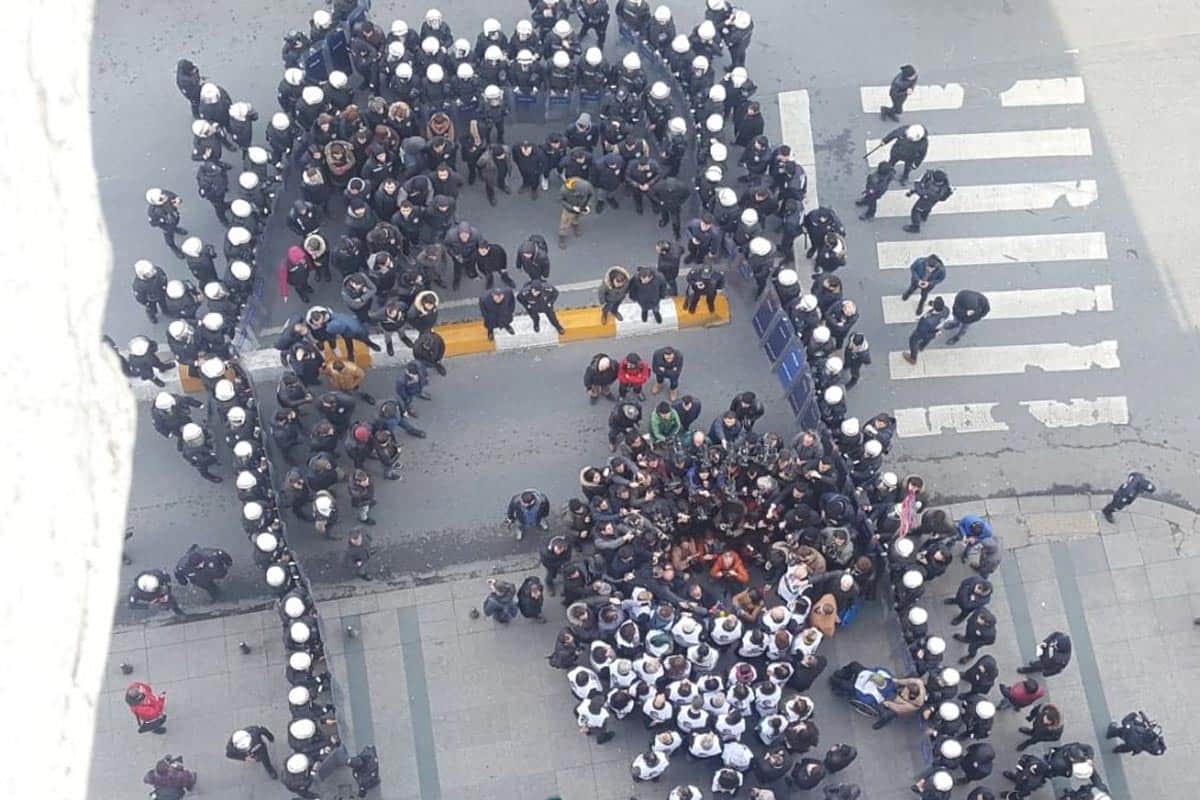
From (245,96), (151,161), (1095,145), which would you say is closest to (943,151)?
(1095,145)

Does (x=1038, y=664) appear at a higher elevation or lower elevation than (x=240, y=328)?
lower

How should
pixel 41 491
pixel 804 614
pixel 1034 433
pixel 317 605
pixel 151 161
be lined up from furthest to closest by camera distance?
pixel 151 161, pixel 1034 433, pixel 317 605, pixel 804 614, pixel 41 491

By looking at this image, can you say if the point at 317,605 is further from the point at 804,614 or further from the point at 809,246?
the point at 809,246

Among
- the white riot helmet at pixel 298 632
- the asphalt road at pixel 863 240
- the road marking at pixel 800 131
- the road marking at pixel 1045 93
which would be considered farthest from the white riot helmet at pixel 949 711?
the road marking at pixel 1045 93

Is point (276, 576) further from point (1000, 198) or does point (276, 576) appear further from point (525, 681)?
point (1000, 198)

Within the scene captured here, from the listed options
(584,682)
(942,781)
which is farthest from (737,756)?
(942,781)

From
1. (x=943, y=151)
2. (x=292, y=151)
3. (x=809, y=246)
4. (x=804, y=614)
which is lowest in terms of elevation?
(x=804, y=614)

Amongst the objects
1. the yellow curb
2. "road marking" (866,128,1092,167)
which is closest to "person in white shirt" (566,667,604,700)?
the yellow curb

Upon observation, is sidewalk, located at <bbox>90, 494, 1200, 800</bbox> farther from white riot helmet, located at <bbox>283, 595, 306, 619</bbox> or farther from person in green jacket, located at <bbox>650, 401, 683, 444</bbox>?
person in green jacket, located at <bbox>650, 401, 683, 444</bbox>
